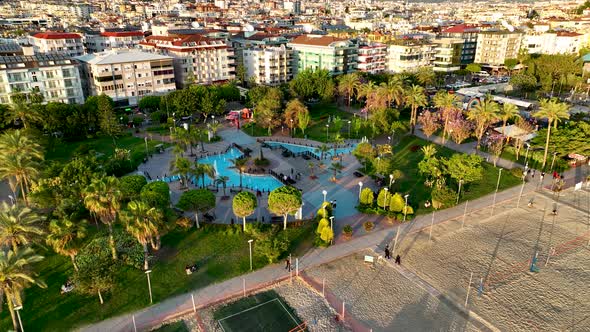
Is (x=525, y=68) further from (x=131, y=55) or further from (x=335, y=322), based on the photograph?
(x=335, y=322)

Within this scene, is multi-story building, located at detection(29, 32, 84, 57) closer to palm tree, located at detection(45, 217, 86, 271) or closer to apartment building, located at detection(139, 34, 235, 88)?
apartment building, located at detection(139, 34, 235, 88)

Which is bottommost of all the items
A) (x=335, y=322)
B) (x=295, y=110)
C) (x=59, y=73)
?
(x=335, y=322)

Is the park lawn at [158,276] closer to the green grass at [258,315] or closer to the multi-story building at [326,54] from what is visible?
the green grass at [258,315]

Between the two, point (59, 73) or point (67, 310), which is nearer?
point (67, 310)

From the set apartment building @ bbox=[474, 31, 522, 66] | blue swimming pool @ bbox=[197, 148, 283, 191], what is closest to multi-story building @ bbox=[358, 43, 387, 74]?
apartment building @ bbox=[474, 31, 522, 66]

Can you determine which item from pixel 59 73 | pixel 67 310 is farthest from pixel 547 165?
pixel 59 73

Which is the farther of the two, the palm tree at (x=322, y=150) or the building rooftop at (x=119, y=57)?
the building rooftop at (x=119, y=57)

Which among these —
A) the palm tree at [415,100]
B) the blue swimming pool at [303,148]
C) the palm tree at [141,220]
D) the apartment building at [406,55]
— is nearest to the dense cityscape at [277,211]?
the palm tree at [141,220]
